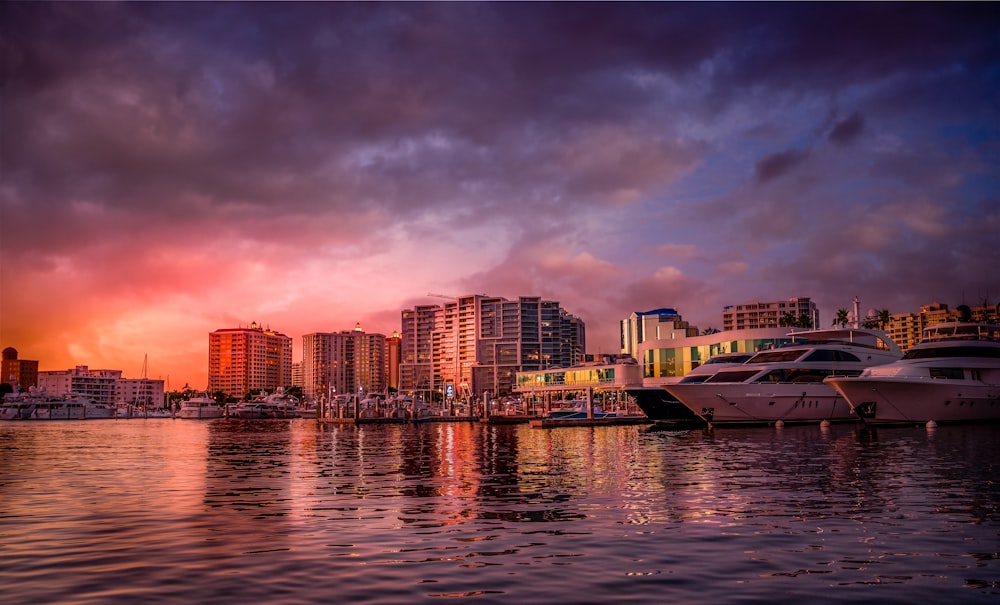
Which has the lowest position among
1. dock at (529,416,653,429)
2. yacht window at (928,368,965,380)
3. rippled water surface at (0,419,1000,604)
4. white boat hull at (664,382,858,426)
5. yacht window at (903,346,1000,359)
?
dock at (529,416,653,429)

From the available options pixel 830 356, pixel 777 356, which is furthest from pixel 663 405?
pixel 830 356

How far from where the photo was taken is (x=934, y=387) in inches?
2389

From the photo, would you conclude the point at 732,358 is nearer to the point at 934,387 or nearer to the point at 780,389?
the point at 780,389

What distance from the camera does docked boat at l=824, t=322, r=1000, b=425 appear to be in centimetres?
6100

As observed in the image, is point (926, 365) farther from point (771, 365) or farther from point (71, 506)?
point (71, 506)

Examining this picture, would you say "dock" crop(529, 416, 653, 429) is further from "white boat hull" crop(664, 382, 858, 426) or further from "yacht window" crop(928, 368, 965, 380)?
"yacht window" crop(928, 368, 965, 380)

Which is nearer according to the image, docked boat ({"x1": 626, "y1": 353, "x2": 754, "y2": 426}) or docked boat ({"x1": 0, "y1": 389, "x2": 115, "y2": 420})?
docked boat ({"x1": 626, "y1": 353, "x2": 754, "y2": 426})

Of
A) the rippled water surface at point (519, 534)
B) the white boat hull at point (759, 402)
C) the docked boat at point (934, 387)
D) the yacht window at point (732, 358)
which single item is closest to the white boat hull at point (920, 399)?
the docked boat at point (934, 387)

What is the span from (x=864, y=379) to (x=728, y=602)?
5584 centimetres

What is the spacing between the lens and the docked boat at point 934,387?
61000mm

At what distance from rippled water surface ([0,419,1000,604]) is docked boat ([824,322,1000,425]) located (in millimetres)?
27491

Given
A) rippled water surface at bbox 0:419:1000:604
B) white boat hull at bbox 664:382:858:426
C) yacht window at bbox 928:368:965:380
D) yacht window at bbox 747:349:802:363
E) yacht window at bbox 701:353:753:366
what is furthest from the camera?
yacht window at bbox 701:353:753:366

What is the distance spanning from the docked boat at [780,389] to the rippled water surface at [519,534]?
34.7 meters

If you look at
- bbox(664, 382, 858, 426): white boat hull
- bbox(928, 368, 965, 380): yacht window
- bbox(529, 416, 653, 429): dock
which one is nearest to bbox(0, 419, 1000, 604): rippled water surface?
bbox(928, 368, 965, 380): yacht window
